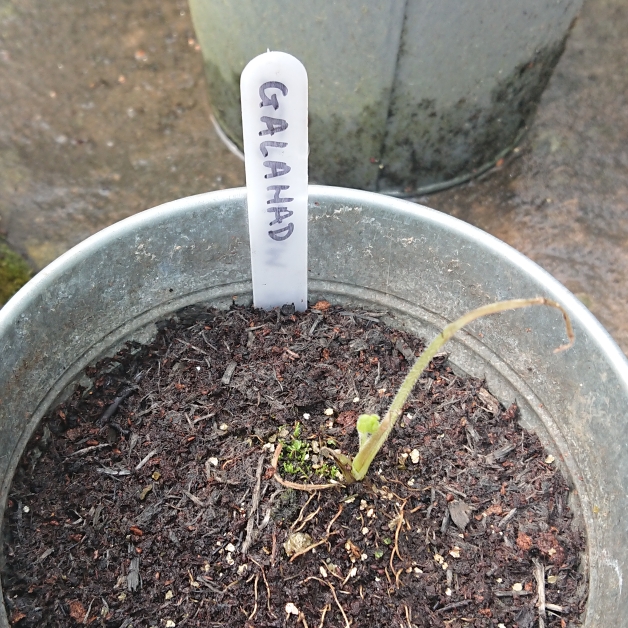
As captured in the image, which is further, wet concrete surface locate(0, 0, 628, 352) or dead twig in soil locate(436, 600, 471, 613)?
wet concrete surface locate(0, 0, 628, 352)

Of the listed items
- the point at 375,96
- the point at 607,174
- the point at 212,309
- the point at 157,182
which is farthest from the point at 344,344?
the point at 607,174

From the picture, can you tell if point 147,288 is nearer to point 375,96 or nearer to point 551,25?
point 375,96

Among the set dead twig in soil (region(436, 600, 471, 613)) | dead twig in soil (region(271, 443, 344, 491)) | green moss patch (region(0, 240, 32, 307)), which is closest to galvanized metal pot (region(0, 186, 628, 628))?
dead twig in soil (region(436, 600, 471, 613))

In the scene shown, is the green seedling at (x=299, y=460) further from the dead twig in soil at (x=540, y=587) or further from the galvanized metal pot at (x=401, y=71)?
the galvanized metal pot at (x=401, y=71)

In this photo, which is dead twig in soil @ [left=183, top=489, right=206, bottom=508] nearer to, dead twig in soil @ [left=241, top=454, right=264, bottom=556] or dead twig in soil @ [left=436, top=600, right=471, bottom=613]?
dead twig in soil @ [left=241, top=454, right=264, bottom=556]

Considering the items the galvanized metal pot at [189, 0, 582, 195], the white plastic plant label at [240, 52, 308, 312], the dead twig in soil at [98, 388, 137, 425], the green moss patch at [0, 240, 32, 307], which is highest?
the galvanized metal pot at [189, 0, 582, 195]

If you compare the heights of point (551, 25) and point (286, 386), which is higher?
point (551, 25)

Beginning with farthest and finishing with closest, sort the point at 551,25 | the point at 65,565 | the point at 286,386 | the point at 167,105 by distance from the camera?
the point at 167,105 < the point at 551,25 < the point at 286,386 < the point at 65,565

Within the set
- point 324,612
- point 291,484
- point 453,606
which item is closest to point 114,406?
point 291,484
